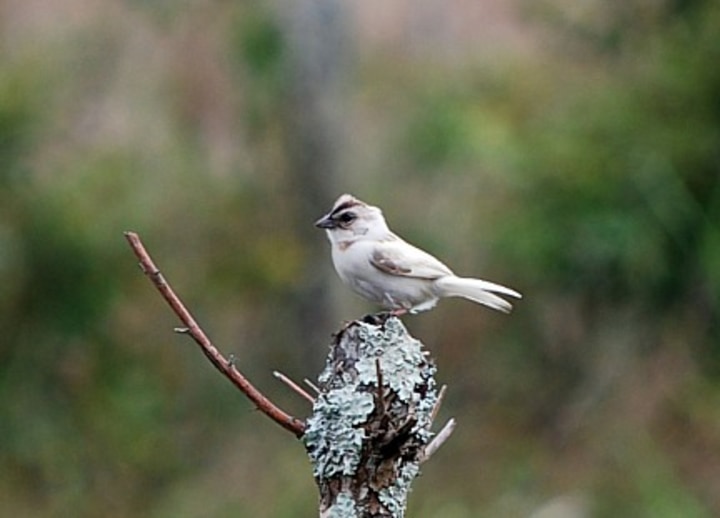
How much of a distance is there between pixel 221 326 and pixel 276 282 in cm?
36

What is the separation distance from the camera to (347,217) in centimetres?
280

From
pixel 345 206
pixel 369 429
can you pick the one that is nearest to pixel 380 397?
pixel 369 429

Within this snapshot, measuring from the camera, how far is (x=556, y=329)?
7324 millimetres

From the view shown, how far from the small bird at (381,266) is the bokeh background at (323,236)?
3.97 metres

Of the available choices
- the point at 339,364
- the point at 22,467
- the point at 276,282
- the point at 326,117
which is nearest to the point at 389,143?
the point at 326,117

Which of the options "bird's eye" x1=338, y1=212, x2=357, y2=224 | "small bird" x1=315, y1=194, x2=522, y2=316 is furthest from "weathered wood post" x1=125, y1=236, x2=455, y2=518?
"bird's eye" x1=338, y1=212, x2=357, y2=224

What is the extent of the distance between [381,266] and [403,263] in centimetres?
5

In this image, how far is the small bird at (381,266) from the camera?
273 cm

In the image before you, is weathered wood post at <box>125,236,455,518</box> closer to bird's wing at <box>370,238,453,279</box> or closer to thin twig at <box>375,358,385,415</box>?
thin twig at <box>375,358,385,415</box>

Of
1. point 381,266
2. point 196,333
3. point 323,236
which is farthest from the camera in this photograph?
point 323,236

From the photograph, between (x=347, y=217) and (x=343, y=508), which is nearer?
(x=343, y=508)

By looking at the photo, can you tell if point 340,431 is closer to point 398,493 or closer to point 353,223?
point 398,493

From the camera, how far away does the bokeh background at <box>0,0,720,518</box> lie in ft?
22.5

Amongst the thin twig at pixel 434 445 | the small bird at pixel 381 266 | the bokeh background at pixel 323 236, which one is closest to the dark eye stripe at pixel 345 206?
the small bird at pixel 381 266
